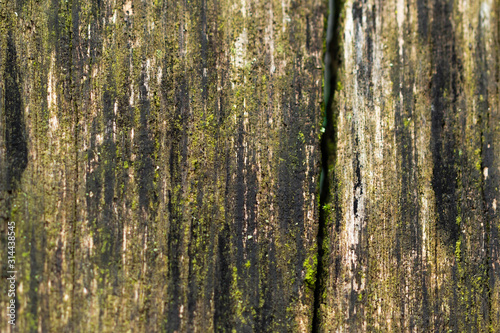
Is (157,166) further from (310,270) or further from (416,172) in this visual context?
(416,172)

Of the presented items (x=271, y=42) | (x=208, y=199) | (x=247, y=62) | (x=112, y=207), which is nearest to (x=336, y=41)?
(x=271, y=42)

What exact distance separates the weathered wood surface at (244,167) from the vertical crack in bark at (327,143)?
0.05 ft

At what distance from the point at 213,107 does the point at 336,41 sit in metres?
0.59

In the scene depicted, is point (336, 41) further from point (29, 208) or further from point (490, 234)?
point (29, 208)

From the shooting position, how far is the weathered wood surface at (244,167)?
1344 millimetres

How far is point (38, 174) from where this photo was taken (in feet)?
4.41

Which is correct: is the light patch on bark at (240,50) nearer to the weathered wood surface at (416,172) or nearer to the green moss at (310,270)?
the weathered wood surface at (416,172)

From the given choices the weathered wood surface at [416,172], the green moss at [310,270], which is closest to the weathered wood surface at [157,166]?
the green moss at [310,270]

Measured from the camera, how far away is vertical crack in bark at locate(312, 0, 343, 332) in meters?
1.42

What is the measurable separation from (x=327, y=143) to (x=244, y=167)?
0.36 metres

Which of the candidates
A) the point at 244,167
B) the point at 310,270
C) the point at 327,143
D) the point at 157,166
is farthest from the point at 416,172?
the point at 157,166

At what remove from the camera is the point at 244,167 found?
142 centimetres

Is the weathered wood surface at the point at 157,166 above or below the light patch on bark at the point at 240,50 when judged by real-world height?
below

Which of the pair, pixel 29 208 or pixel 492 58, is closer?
pixel 29 208
